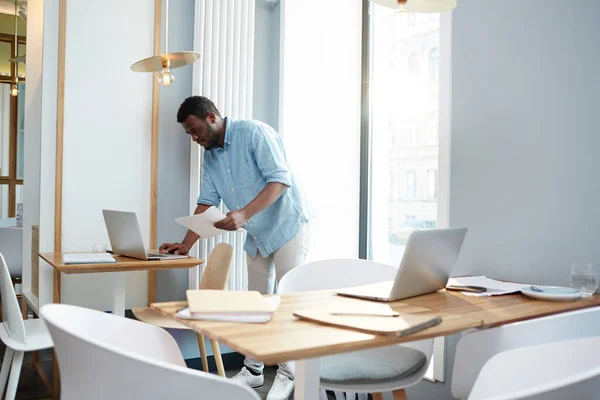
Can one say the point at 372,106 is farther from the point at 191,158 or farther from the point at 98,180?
the point at 98,180

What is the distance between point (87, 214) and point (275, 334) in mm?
2397

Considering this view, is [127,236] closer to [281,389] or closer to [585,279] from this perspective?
[281,389]

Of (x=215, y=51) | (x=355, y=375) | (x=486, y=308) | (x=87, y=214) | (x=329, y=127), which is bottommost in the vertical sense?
(x=355, y=375)

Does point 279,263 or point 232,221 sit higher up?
point 232,221

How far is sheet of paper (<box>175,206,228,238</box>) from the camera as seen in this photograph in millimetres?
2577

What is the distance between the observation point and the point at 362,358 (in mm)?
1971

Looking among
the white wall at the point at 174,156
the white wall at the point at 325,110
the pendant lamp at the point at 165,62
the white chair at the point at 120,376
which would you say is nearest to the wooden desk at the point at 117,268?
the white wall at the point at 174,156

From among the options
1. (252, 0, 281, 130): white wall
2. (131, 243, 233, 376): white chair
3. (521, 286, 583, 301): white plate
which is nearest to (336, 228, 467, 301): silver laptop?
(521, 286, 583, 301): white plate

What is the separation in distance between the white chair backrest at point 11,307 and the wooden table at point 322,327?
1227 millimetres

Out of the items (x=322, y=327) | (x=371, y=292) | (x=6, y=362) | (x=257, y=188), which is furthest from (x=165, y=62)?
(x=322, y=327)

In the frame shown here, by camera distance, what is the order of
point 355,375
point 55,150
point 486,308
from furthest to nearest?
point 55,150 < point 355,375 < point 486,308

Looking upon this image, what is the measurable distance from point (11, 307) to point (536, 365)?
2.09 meters

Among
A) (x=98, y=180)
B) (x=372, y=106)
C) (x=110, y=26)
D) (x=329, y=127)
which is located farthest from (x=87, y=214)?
(x=372, y=106)

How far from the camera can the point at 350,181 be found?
3.72m
